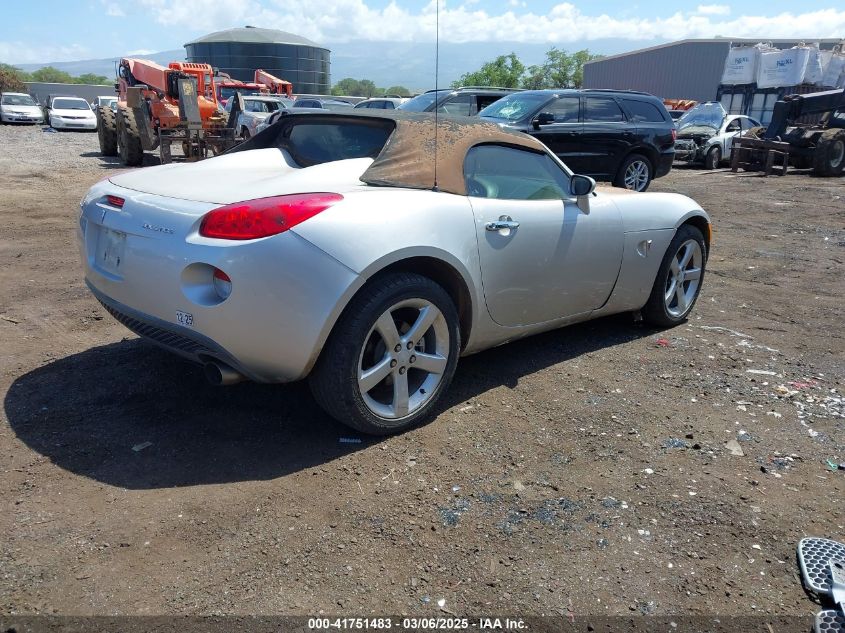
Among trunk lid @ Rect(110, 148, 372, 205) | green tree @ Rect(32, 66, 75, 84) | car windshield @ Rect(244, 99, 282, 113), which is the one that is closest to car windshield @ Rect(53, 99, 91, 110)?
car windshield @ Rect(244, 99, 282, 113)

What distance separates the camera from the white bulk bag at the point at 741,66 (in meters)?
31.7

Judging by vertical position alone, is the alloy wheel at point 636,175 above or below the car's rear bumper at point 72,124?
above

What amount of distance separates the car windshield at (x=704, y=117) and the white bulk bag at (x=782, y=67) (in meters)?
9.74

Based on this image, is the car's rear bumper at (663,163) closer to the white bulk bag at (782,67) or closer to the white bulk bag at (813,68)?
the white bulk bag at (782,67)

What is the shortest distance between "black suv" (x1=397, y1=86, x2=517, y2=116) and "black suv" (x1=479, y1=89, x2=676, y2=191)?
4.57 feet

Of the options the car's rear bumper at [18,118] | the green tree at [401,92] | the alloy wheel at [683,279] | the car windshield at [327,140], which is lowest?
the car's rear bumper at [18,118]

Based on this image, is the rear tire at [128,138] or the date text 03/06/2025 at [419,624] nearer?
the date text 03/06/2025 at [419,624]

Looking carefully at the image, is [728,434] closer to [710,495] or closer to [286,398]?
[710,495]

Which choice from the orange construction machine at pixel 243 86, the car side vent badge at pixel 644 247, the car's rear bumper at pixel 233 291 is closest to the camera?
the car's rear bumper at pixel 233 291

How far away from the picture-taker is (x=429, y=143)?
3.64 m

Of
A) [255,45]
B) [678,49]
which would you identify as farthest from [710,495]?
[255,45]

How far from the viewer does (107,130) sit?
703 inches

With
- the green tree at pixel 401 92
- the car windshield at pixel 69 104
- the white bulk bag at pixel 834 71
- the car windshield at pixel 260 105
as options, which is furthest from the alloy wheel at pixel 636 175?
the car windshield at pixel 69 104

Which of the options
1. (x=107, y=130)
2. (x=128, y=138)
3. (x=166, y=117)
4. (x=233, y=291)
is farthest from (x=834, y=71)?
(x=233, y=291)
